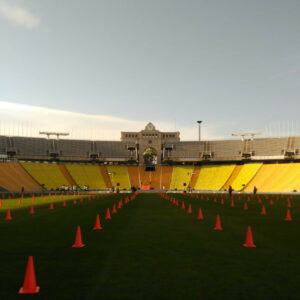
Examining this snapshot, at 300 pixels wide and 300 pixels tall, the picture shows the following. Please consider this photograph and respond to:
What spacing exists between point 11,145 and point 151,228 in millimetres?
85157

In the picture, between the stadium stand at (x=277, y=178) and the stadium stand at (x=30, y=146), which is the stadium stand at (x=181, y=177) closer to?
the stadium stand at (x=277, y=178)

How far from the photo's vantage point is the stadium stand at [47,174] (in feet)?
254


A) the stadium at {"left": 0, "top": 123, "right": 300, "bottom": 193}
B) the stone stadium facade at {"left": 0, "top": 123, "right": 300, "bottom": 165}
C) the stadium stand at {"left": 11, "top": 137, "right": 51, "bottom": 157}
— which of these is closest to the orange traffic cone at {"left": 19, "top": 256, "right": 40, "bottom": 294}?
the stadium at {"left": 0, "top": 123, "right": 300, "bottom": 193}

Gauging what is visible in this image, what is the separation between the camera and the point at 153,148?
106875 millimetres

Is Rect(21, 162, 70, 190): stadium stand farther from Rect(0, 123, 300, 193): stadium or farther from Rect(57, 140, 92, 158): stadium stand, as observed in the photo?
Rect(57, 140, 92, 158): stadium stand

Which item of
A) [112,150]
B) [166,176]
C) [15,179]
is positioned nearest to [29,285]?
[15,179]

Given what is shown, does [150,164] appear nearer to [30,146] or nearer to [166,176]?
[166,176]

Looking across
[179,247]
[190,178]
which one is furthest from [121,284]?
[190,178]

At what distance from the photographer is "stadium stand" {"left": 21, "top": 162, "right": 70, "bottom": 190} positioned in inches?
3051

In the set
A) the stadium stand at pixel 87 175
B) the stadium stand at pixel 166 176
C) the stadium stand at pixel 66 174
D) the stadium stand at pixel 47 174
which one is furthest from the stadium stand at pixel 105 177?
the stadium stand at pixel 166 176

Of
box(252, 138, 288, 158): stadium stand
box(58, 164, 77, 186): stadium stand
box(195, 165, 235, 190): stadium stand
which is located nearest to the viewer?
box(58, 164, 77, 186): stadium stand

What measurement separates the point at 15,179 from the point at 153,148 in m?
45.0

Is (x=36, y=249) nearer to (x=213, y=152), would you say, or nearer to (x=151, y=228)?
(x=151, y=228)

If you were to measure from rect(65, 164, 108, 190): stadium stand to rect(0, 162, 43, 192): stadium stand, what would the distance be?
10.9 metres
